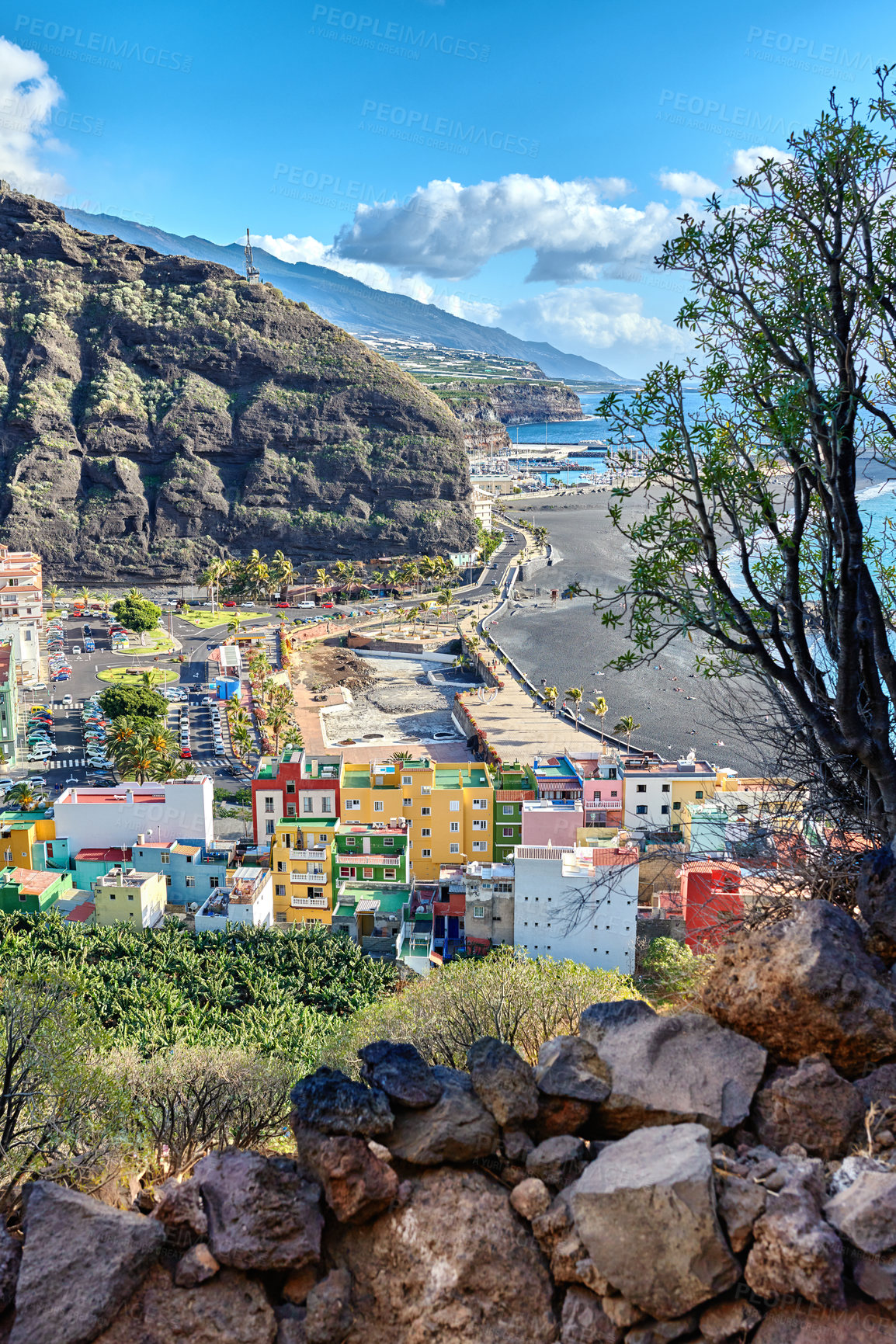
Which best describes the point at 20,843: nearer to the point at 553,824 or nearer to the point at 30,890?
the point at 30,890

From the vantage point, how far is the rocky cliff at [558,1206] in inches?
137

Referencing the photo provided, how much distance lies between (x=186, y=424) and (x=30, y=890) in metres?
79.4

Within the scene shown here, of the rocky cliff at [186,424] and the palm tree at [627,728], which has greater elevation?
the rocky cliff at [186,424]

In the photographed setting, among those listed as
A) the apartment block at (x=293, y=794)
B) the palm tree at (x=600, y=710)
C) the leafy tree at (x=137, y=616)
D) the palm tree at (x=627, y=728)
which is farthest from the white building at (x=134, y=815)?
the leafy tree at (x=137, y=616)

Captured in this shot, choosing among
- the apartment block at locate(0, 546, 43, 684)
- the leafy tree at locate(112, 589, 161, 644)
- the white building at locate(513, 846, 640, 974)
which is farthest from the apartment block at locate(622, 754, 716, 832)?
the leafy tree at locate(112, 589, 161, 644)

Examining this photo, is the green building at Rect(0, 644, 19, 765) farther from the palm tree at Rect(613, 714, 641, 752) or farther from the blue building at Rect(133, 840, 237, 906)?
the palm tree at Rect(613, 714, 641, 752)

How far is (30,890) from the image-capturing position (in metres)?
25.0

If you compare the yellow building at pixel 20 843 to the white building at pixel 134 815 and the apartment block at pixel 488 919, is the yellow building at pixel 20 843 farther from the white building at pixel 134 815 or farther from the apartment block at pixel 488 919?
the apartment block at pixel 488 919

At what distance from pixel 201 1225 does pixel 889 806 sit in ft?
13.0

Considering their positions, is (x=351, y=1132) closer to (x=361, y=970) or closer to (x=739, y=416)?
(x=739, y=416)

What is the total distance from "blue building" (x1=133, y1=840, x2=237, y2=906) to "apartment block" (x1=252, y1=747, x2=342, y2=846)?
144 inches

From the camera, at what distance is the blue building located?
26375 mm

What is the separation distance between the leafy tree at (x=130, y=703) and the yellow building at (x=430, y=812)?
55.8ft

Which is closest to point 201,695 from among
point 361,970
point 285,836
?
point 285,836
